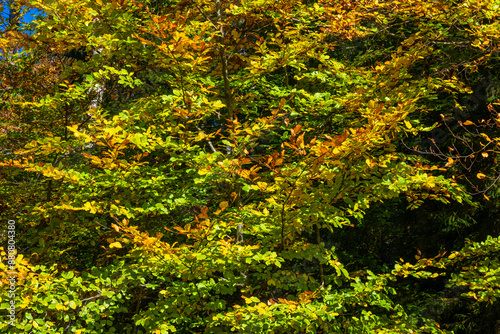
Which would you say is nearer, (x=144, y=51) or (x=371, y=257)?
(x=144, y=51)

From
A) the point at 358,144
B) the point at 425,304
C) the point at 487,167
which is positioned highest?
the point at 358,144

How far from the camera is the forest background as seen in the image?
261 cm

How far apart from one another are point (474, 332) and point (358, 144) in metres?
3.78

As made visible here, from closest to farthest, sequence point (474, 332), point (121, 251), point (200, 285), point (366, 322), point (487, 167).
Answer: point (200, 285)
point (366, 322)
point (121, 251)
point (474, 332)
point (487, 167)

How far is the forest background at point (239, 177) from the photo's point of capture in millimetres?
2607

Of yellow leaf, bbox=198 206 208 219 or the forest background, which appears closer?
yellow leaf, bbox=198 206 208 219

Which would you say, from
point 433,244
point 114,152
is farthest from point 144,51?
point 433,244

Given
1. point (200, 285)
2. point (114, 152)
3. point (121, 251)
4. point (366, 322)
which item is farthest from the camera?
point (121, 251)

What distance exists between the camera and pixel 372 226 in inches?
235

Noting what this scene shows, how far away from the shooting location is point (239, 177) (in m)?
3.06

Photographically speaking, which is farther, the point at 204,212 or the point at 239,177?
the point at 239,177

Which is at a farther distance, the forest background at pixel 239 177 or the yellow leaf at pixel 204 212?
the forest background at pixel 239 177

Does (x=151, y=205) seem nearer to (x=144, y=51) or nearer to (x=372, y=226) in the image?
(x=144, y=51)

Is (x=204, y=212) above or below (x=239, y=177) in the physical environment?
below
